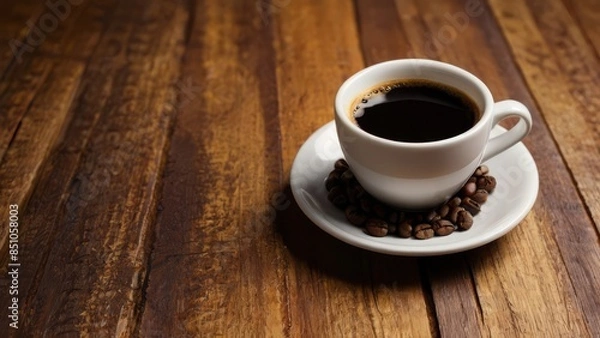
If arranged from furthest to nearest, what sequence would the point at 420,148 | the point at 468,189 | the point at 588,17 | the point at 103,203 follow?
the point at 588,17 → the point at 103,203 → the point at 468,189 → the point at 420,148

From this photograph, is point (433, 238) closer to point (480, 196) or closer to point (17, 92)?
point (480, 196)

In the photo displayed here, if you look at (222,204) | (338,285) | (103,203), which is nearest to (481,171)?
(338,285)

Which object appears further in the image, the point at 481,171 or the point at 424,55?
the point at 424,55

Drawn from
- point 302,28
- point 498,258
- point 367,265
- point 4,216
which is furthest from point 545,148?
point 4,216

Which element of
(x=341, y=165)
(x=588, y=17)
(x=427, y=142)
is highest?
(x=427, y=142)

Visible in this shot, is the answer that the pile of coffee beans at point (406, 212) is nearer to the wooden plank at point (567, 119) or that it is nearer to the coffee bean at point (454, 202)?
the coffee bean at point (454, 202)

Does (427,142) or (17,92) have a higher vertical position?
(427,142)

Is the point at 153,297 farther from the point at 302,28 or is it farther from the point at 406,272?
the point at 302,28
